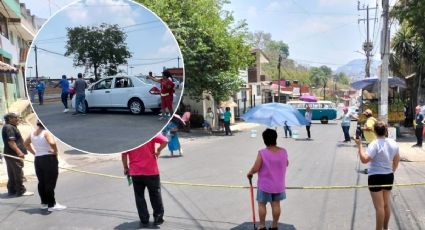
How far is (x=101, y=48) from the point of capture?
6.65 ft

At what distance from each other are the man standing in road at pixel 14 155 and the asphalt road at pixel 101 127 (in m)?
6.53

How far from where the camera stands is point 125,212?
6.89 meters

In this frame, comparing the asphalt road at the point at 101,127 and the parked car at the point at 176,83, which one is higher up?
the parked car at the point at 176,83

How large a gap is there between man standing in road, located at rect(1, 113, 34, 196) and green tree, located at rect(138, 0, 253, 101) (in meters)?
8.88

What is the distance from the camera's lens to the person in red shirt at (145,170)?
18.4ft

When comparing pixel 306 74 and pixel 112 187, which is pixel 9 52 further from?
pixel 306 74

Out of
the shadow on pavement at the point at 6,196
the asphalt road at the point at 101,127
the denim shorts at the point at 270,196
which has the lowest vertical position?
the shadow on pavement at the point at 6,196

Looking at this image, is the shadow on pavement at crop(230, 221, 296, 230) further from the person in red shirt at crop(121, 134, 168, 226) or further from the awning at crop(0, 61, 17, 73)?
the awning at crop(0, 61, 17, 73)

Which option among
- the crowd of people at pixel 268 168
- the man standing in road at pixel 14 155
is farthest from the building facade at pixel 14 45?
the man standing in road at pixel 14 155

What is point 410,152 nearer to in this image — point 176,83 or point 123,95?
point 176,83

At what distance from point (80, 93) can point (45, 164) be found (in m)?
5.33

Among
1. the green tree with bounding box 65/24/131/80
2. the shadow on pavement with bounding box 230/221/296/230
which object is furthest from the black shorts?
the green tree with bounding box 65/24/131/80

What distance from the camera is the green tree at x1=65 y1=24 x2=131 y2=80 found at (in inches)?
77.5

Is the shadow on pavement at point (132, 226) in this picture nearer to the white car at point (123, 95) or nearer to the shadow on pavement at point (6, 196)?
the shadow on pavement at point (6, 196)
